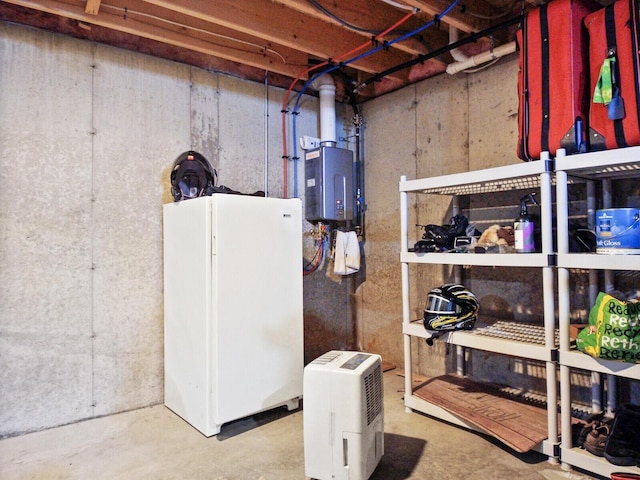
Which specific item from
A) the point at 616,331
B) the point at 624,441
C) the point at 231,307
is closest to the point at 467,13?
the point at 616,331

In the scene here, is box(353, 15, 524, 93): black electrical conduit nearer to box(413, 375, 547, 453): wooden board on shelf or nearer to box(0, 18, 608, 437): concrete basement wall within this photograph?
box(0, 18, 608, 437): concrete basement wall

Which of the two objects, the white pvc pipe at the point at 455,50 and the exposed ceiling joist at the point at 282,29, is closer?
the exposed ceiling joist at the point at 282,29

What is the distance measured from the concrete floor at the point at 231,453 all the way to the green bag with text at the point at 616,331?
2.03 ft

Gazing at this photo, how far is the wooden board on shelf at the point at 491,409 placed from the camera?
207 centimetres

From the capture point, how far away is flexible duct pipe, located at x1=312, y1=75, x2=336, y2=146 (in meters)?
3.53

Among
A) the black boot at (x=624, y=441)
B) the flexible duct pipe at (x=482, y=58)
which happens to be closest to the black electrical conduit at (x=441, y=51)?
the flexible duct pipe at (x=482, y=58)

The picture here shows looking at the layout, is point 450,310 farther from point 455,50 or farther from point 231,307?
point 455,50

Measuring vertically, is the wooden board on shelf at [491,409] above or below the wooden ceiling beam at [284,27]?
below

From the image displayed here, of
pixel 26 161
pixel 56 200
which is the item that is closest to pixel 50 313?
pixel 56 200

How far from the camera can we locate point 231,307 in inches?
96.0

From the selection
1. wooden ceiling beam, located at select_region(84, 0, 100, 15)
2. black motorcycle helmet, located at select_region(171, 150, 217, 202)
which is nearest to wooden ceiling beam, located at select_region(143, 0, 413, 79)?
wooden ceiling beam, located at select_region(84, 0, 100, 15)

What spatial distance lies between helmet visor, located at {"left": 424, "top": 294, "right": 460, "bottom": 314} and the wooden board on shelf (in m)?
Answer: 0.56

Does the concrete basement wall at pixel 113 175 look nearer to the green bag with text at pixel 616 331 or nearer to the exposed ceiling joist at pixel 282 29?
the exposed ceiling joist at pixel 282 29

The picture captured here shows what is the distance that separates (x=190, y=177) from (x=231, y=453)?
1.68 metres
